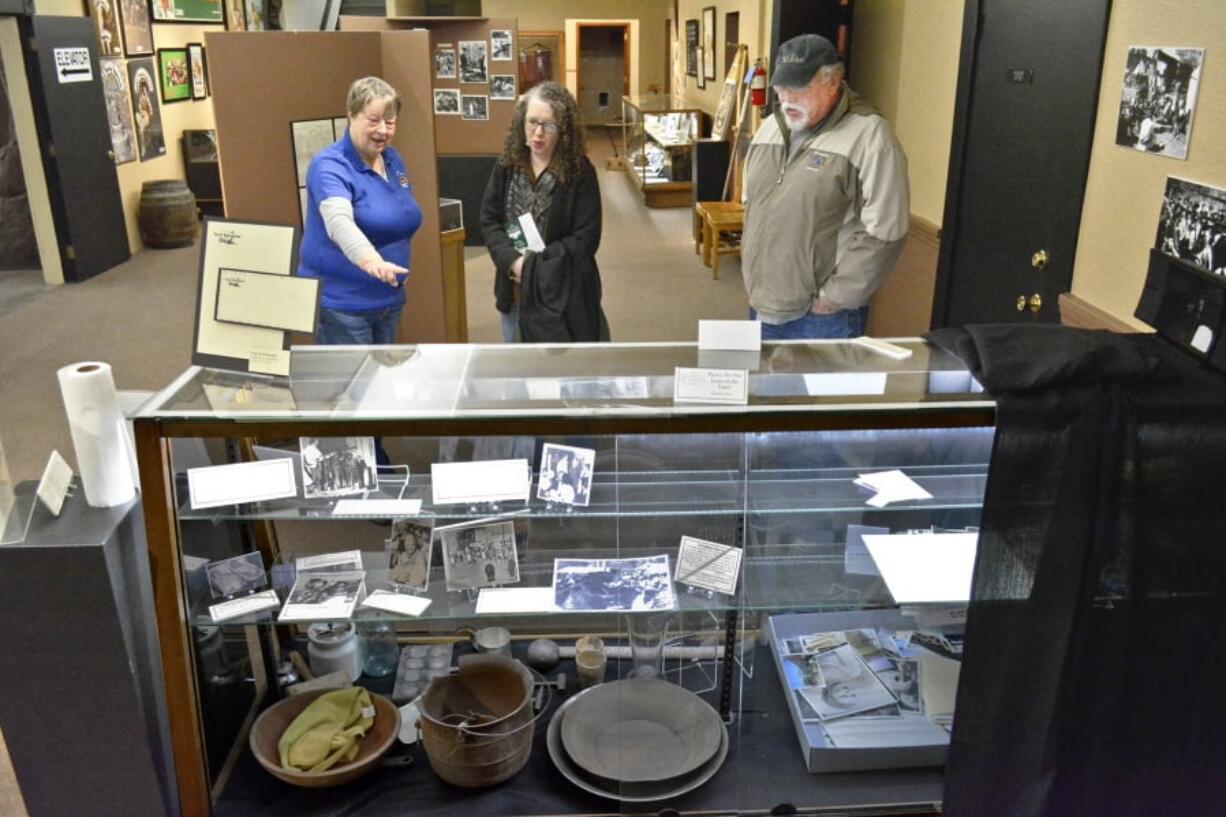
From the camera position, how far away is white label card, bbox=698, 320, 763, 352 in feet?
6.11

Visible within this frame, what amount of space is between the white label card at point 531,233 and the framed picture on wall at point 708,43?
7.46 meters

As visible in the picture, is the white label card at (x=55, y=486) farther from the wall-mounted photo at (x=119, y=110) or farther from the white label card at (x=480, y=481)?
the wall-mounted photo at (x=119, y=110)

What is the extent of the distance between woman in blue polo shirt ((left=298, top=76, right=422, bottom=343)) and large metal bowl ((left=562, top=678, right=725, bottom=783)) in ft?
5.17

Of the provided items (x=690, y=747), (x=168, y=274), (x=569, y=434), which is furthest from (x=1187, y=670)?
(x=168, y=274)

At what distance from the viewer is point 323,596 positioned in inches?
71.9

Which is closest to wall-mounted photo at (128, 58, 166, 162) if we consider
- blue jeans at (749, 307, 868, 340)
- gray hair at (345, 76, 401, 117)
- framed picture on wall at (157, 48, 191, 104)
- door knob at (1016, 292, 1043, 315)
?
framed picture on wall at (157, 48, 191, 104)

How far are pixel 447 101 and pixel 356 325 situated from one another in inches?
179

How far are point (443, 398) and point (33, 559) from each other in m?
0.68

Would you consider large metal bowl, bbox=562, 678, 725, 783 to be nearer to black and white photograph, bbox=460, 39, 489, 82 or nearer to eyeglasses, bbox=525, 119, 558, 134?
eyeglasses, bbox=525, 119, 558, 134

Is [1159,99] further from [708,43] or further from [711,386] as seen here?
[708,43]

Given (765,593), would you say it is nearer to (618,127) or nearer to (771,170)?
(771,170)

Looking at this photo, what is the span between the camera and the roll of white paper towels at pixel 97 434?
5.29 ft

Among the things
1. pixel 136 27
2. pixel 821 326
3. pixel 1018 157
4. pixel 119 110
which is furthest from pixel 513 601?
pixel 136 27

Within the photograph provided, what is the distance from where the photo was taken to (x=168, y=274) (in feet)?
25.7
